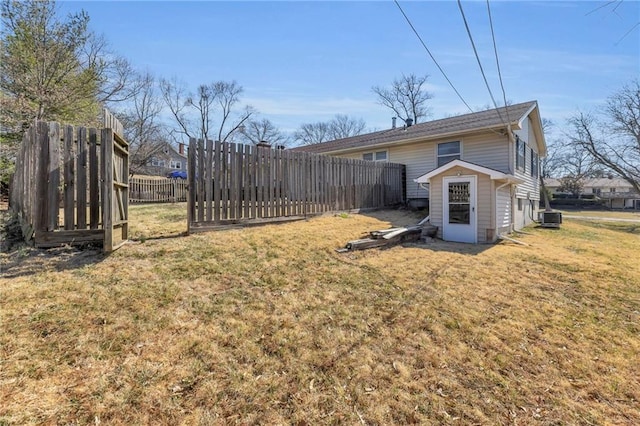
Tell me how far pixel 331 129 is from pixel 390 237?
40396mm

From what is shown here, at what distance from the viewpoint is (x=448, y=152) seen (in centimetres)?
1195

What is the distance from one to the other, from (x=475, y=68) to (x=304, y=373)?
6.47m

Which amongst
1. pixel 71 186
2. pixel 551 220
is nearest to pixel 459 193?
pixel 551 220

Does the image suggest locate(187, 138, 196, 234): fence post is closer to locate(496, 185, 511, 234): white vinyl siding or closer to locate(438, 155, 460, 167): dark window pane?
locate(496, 185, 511, 234): white vinyl siding

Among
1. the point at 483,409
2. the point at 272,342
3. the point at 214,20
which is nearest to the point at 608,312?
the point at 483,409

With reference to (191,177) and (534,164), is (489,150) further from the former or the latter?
(191,177)

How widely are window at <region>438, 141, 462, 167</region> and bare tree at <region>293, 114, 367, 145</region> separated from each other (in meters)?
32.7

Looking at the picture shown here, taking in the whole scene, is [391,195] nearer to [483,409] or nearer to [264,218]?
[264,218]

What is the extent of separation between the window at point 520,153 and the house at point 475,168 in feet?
0.12

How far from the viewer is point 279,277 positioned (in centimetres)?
428

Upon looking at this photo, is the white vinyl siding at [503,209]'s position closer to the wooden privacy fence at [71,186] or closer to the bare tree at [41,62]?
the wooden privacy fence at [71,186]

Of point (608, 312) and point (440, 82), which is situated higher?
point (440, 82)

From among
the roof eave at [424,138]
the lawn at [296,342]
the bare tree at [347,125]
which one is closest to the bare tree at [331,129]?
the bare tree at [347,125]

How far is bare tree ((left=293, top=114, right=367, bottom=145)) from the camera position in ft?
145
